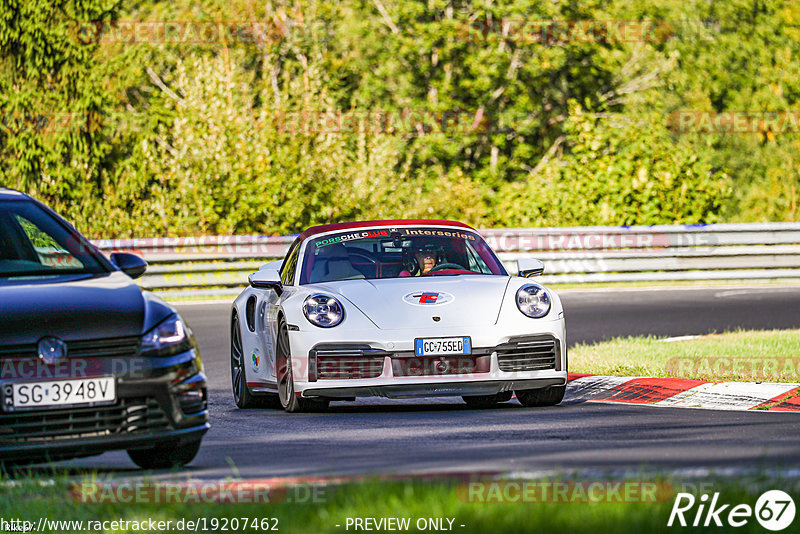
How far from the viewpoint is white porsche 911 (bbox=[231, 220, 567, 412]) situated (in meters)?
9.55

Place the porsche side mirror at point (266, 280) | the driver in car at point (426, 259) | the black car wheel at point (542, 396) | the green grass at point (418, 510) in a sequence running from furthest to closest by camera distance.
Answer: the driver in car at point (426, 259) < the porsche side mirror at point (266, 280) < the black car wheel at point (542, 396) < the green grass at point (418, 510)

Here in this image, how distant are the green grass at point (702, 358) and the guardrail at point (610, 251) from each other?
924 centimetres

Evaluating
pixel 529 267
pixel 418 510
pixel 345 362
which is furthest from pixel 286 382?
pixel 418 510

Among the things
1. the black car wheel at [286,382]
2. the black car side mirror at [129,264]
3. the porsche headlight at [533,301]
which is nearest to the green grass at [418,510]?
the black car side mirror at [129,264]

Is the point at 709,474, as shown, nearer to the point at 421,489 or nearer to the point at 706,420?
the point at 421,489

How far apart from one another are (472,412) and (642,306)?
10194mm

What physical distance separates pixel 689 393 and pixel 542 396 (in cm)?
113

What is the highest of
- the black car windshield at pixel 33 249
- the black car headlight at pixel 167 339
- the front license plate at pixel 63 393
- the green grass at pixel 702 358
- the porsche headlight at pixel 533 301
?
the black car windshield at pixel 33 249

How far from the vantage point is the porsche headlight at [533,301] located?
9.84 m

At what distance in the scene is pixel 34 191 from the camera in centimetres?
2939

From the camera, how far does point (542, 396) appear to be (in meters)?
10.2

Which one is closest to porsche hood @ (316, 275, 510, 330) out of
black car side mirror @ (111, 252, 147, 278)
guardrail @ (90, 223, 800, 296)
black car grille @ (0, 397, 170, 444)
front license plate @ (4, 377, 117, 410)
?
black car side mirror @ (111, 252, 147, 278)

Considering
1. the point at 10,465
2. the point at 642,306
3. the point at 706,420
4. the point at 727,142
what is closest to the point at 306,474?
the point at 10,465

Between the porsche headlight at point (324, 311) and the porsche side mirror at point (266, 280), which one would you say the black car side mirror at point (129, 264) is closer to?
the porsche headlight at point (324, 311)
